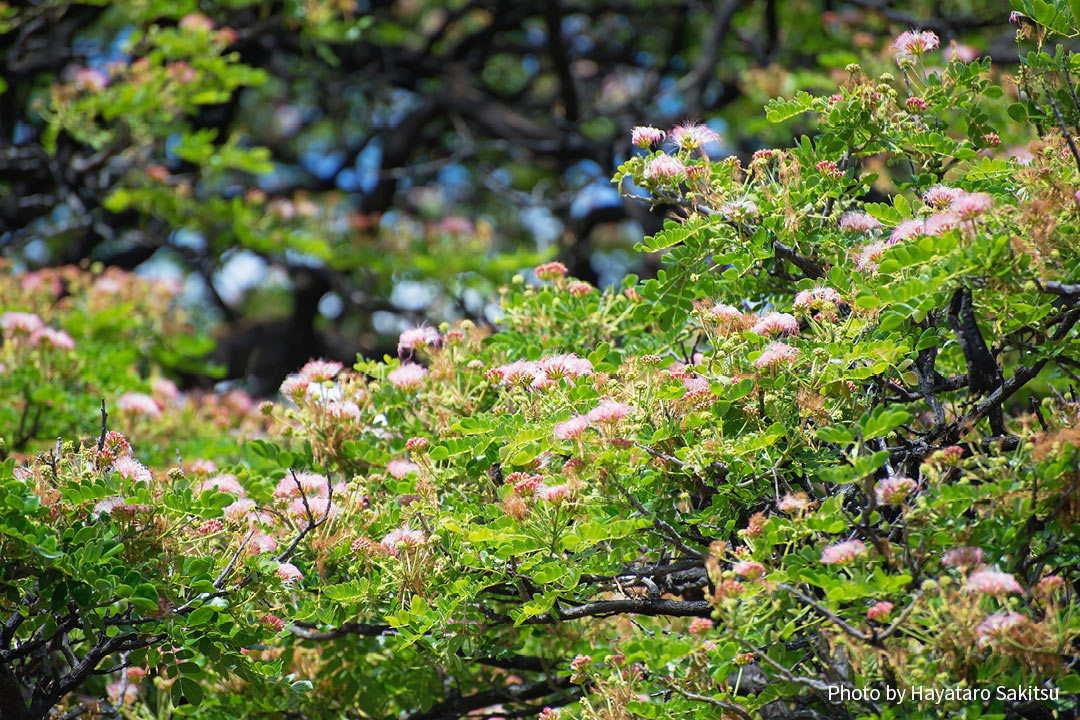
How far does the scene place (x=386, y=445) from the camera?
3.21 m

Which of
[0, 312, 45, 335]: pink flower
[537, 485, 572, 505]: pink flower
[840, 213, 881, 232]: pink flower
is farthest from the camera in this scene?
[0, 312, 45, 335]: pink flower

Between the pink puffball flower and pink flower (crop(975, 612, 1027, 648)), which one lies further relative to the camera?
the pink puffball flower

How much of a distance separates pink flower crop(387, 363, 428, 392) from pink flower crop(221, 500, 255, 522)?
24.1 inches

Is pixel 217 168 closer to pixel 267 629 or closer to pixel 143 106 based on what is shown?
pixel 143 106

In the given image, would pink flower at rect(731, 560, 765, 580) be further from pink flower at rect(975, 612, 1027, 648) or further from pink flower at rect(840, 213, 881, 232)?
pink flower at rect(840, 213, 881, 232)

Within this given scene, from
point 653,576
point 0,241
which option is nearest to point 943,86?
point 653,576

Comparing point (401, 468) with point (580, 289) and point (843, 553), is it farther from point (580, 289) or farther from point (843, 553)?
point (843, 553)

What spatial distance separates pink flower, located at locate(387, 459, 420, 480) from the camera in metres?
2.75

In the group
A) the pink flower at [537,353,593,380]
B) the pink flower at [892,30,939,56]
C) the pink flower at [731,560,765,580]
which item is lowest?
the pink flower at [731,560,765,580]

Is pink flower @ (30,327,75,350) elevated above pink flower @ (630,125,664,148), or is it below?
below

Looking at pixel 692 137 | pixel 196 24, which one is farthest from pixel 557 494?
pixel 196 24

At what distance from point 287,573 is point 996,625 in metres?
1.63

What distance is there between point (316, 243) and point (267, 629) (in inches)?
202

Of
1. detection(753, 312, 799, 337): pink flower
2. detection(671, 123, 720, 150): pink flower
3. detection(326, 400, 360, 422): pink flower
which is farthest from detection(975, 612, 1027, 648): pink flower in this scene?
detection(326, 400, 360, 422): pink flower
